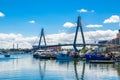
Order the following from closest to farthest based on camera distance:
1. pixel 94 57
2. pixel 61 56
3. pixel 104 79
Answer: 1. pixel 104 79
2. pixel 94 57
3. pixel 61 56

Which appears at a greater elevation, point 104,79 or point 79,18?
point 79,18

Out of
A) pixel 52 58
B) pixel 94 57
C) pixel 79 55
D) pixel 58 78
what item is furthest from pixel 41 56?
pixel 58 78

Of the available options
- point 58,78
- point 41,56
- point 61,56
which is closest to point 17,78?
point 58,78

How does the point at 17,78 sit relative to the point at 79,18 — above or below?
below

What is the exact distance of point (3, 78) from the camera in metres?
40.3

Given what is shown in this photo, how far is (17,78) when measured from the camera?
4066cm

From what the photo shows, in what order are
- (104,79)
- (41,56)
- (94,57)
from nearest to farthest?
(104,79)
(94,57)
(41,56)

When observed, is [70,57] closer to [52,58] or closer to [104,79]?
[52,58]

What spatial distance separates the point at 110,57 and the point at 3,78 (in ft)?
172

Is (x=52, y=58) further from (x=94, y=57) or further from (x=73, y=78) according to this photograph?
(x=73, y=78)

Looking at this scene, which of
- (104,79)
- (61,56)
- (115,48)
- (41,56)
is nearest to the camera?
A: (104,79)

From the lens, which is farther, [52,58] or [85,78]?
[52,58]

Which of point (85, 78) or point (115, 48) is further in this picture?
point (115, 48)

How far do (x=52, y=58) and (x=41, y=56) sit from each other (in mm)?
6725
